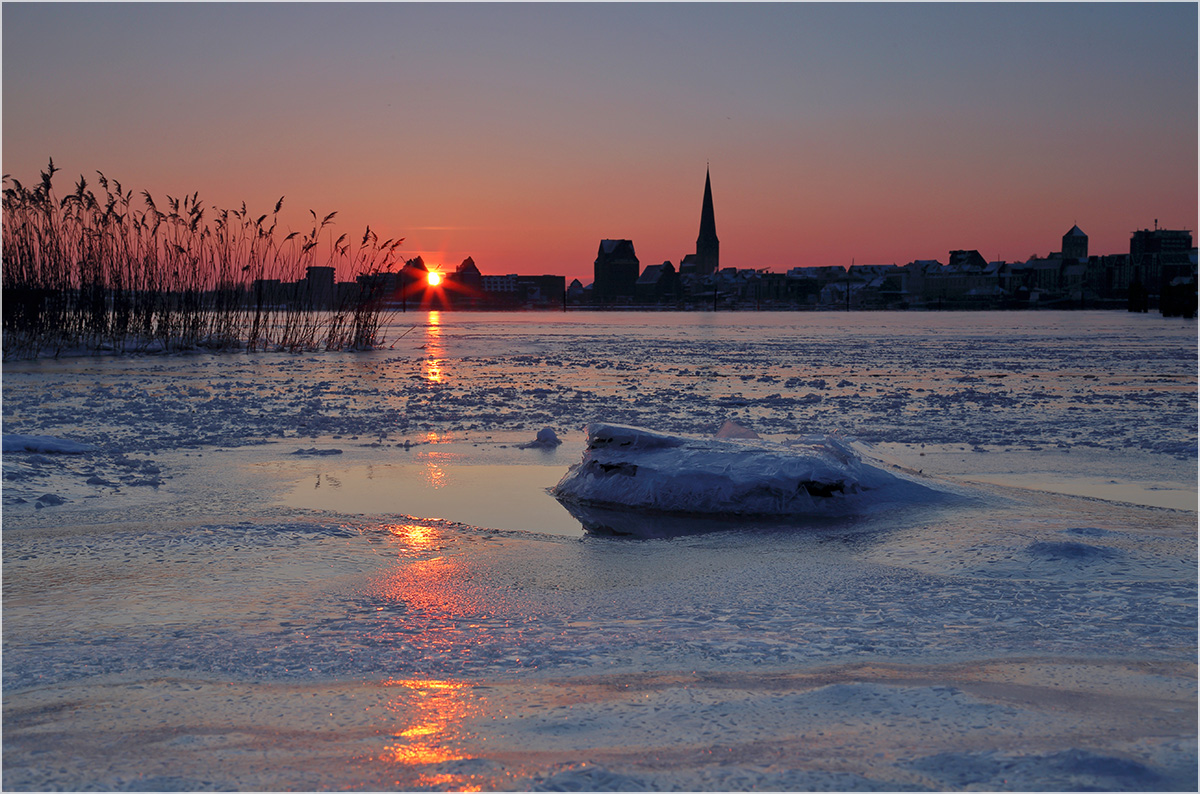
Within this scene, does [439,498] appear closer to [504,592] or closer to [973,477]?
[504,592]

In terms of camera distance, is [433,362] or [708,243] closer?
[433,362]

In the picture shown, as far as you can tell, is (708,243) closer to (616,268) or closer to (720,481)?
(616,268)

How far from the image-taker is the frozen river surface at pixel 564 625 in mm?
2162

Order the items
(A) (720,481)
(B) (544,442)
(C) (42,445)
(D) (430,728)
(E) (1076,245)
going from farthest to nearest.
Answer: (E) (1076,245) < (B) (544,442) < (C) (42,445) < (A) (720,481) < (D) (430,728)

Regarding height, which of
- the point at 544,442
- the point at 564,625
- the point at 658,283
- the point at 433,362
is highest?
the point at 658,283

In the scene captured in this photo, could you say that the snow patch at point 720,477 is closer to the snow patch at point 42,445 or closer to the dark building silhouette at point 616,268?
the snow patch at point 42,445

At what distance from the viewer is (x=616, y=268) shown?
160 meters

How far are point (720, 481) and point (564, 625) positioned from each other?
2.31 metres

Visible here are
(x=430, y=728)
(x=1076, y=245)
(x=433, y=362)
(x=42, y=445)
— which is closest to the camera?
(x=430, y=728)

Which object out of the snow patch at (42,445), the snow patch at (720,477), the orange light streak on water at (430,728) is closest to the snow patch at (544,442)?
the snow patch at (720,477)

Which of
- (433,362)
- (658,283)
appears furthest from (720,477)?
(658,283)

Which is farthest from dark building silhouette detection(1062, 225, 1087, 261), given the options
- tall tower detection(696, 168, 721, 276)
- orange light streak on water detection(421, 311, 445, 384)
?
orange light streak on water detection(421, 311, 445, 384)

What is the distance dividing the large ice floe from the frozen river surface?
20 centimetres

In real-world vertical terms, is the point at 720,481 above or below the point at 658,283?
below
